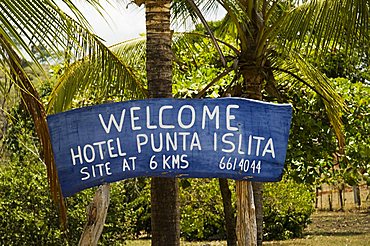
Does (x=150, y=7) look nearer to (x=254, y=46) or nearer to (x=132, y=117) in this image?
(x=132, y=117)

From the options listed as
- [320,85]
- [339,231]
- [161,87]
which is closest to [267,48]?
→ [320,85]

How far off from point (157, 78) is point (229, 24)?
516 centimetres

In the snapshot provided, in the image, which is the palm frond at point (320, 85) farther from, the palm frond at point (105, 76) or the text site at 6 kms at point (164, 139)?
the text site at 6 kms at point (164, 139)

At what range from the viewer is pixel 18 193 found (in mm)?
12953

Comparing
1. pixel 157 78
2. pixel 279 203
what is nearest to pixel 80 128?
pixel 157 78

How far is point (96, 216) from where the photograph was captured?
7.53 metres

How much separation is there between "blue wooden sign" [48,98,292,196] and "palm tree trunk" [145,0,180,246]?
1.56 meters

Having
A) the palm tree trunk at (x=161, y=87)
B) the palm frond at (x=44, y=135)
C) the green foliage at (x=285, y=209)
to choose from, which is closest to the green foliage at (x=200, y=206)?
the green foliage at (x=285, y=209)

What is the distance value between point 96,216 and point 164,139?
1.90 metres

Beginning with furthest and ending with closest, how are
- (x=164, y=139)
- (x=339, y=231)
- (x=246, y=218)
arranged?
(x=339, y=231)
(x=246, y=218)
(x=164, y=139)

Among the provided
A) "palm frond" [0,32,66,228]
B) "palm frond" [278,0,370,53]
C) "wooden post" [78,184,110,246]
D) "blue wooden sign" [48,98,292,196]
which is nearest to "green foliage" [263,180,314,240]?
"palm frond" [278,0,370,53]

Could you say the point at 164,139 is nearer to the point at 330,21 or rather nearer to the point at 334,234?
the point at 330,21

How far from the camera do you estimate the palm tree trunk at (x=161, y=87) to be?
7.44 m

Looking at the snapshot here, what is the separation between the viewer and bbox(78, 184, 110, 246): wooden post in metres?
7.44
